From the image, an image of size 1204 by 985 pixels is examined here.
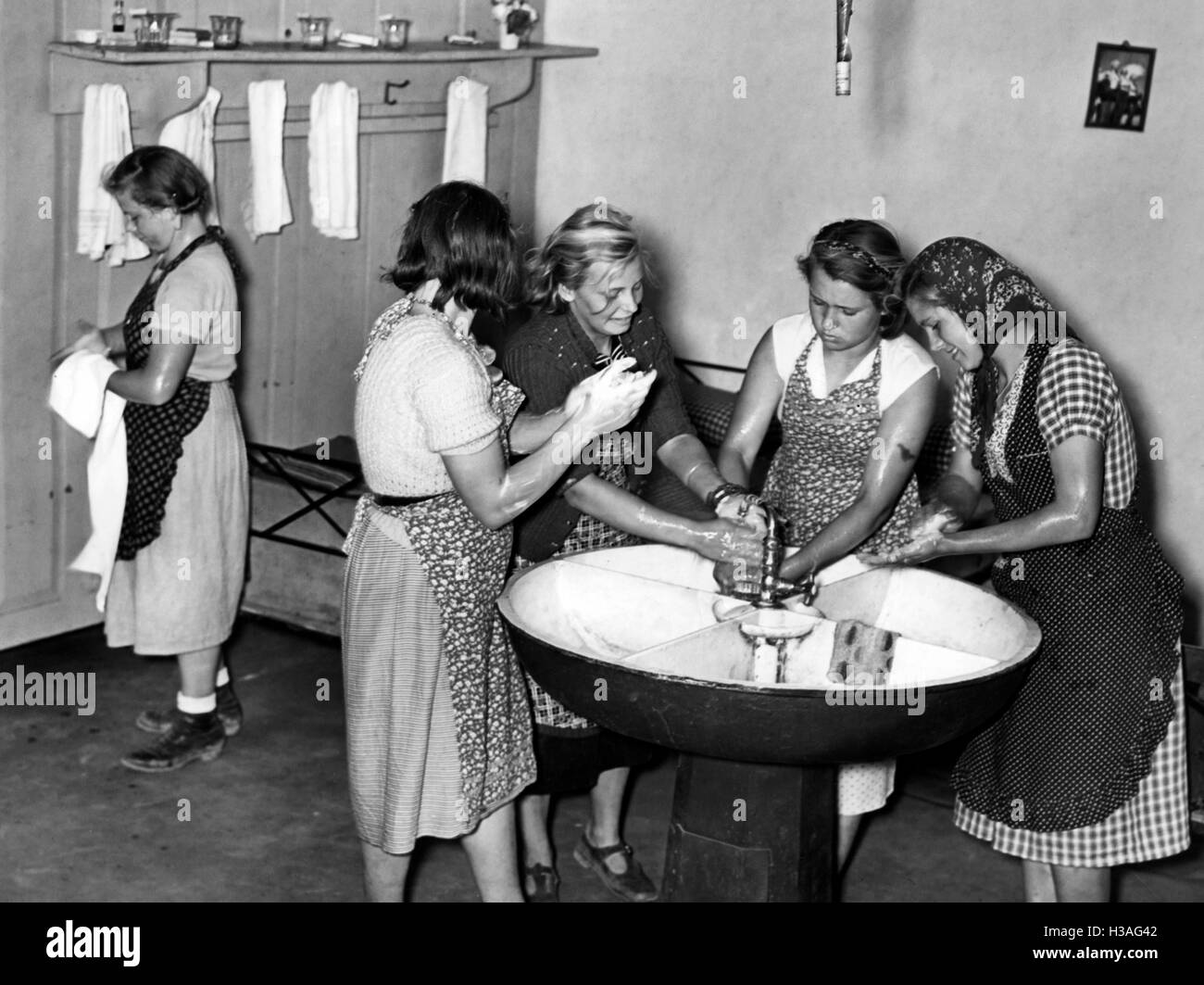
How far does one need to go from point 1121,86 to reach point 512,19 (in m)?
2.17

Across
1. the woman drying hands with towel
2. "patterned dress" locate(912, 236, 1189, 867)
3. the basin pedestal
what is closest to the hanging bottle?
"patterned dress" locate(912, 236, 1189, 867)

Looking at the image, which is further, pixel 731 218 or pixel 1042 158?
pixel 731 218

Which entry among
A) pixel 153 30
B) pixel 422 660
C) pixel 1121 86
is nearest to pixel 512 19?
pixel 153 30

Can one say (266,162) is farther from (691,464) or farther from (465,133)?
(691,464)

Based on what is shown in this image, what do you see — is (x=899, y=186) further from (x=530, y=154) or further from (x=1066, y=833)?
(x=1066, y=833)

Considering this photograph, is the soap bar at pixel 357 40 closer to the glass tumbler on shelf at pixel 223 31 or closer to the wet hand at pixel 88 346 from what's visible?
the glass tumbler on shelf at pixel 223 31

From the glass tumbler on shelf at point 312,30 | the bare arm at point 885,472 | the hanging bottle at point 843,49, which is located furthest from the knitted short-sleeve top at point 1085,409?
the glass tumbler on shelf at point 312,30

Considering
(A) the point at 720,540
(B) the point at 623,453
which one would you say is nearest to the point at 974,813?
(A) the point at 720,540

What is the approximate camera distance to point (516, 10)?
6117 mm

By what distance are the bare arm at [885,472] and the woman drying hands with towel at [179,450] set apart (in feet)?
5.42

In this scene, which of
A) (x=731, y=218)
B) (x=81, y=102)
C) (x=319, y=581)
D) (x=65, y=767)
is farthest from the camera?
(x=731, y=218)

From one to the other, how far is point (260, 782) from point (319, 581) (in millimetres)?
1076

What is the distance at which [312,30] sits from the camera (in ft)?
17.4

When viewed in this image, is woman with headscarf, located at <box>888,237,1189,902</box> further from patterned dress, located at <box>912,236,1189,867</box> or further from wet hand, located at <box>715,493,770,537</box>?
wet hand, located at <box>715,493,770,537</box>
